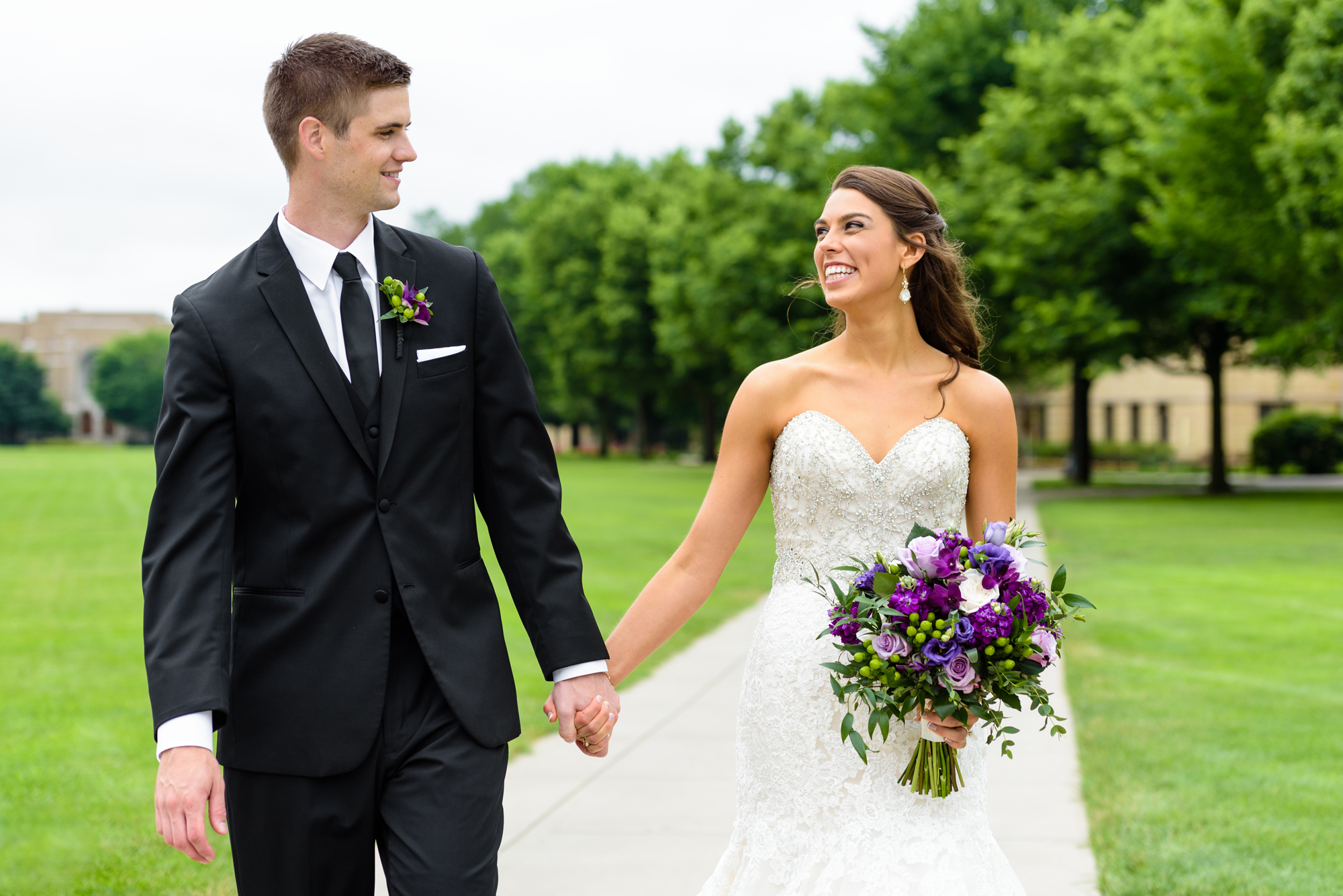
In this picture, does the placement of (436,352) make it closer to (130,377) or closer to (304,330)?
(304,330)

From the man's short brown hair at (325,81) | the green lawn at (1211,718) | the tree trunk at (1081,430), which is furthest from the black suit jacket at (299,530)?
the tree trunk at (1081,430)

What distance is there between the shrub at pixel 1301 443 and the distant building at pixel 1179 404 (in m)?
14.7

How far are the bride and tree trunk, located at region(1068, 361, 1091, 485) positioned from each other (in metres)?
32.9

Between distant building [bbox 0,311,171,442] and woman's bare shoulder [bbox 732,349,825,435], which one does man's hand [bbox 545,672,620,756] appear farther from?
distant building [bbox 0,311,171,442]

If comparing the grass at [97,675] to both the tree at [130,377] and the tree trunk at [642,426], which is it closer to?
the tree trunk at [642,426]

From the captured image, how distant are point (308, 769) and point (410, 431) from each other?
727 millimetres

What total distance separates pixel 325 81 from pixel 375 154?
0.60ft

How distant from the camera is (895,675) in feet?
9.65

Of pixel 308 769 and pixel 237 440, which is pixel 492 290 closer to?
pixel 237 440

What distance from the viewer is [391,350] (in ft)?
9.23

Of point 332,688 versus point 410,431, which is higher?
point 410,431

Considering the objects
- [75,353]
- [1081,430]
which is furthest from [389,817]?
[75,353]

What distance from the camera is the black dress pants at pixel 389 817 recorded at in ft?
8.71

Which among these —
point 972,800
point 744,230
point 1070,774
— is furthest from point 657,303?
point 972,800
